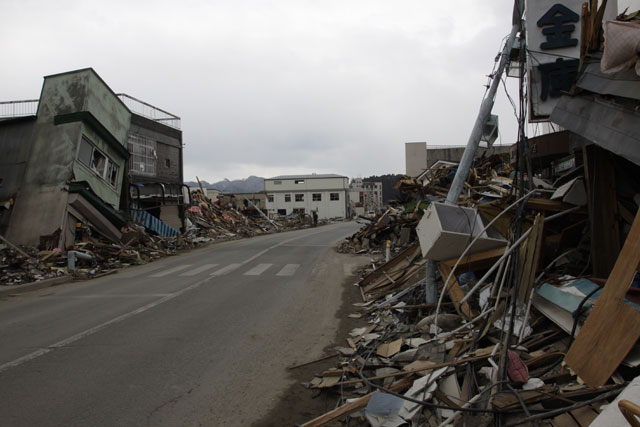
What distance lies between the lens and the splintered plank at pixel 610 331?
11.1 ft

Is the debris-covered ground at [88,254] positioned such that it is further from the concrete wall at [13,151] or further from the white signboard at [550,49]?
the white signboard at [550,49]

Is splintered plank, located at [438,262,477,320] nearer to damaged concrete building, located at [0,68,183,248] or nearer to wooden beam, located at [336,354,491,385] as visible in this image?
wooden beam, located at [336,354,491,385]

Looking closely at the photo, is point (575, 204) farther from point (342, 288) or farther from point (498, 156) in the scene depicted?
point (498, 156)

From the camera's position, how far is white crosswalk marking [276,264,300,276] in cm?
1365

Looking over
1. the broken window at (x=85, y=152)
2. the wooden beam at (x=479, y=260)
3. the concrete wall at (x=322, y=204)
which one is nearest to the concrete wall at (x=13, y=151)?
the broken window at (x=85, y=152)

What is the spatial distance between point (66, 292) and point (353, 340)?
28.2 feet

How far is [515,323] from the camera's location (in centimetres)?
510

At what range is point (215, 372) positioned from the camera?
5.28m

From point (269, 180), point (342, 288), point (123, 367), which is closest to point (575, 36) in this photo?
point (342, 288)

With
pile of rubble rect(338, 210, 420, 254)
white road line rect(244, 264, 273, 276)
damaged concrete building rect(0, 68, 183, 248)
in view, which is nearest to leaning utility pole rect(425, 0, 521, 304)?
white road line rect(244, 264, 273, 276)

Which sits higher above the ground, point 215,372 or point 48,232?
point 48,232

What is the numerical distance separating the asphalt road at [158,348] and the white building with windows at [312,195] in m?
70.1

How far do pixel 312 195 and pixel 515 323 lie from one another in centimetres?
7771

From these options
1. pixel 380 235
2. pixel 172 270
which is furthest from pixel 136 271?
pixel 380 235
